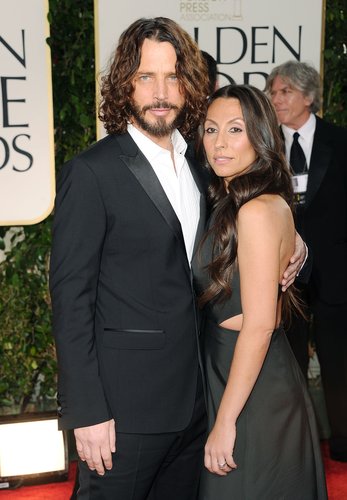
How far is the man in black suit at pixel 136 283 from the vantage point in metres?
1.69

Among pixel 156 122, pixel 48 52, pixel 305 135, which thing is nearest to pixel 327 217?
pixel 305 135

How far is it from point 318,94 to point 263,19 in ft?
1.46

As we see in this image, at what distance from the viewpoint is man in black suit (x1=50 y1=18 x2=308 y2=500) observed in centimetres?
169

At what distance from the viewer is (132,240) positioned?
5.72ft

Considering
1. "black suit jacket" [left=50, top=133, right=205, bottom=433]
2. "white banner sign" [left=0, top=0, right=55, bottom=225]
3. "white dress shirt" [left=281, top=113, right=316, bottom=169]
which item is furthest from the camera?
"white dress shirt" [left=281, top=113, right=316, bottom=169]

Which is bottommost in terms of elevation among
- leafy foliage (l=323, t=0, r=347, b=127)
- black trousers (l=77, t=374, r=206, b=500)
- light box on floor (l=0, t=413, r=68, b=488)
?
light box on floor (l=0, t=413, r=68, b=488)

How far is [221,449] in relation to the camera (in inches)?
72.2

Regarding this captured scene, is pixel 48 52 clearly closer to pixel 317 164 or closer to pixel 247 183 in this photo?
pixel 317 164

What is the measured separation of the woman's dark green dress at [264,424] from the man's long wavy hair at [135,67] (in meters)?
0.41

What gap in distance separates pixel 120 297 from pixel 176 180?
36 centimetres

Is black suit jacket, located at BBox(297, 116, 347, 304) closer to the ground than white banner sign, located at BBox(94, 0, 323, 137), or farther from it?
closer to the ground

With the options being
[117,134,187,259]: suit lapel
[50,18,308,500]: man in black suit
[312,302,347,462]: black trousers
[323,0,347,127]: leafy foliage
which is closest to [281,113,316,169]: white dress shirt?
[323,0,347,127]: leafy foliage

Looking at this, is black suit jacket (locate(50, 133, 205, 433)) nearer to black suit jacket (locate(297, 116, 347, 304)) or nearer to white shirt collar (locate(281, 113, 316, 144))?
black suit jacket (locate(297, 116, 347, 304))

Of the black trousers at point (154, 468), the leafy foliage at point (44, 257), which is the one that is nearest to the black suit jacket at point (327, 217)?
the leafy foliage at point (44, 257)
